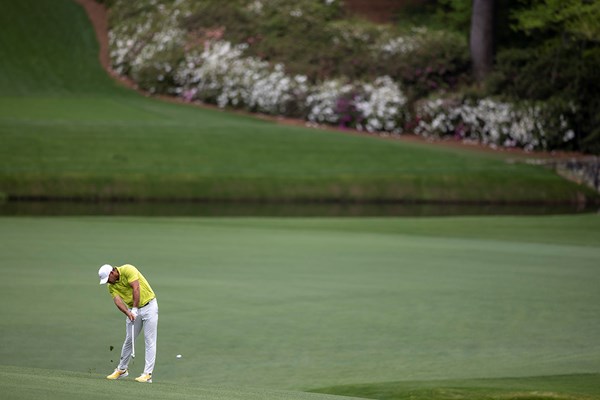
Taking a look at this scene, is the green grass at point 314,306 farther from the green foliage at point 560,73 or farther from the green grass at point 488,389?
the green foliage at point 560,73

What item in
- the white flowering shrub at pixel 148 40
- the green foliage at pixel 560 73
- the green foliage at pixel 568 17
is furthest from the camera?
the white flowering shrub at pixel 148 40

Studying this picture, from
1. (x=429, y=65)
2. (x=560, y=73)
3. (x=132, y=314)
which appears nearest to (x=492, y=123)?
(x=560, y=73)

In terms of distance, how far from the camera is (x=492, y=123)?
40.7 m

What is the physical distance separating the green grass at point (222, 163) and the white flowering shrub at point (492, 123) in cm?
217

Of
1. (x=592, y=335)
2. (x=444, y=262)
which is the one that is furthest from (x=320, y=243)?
(x=592, y=335)

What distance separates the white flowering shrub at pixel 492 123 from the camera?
3997 centimetres

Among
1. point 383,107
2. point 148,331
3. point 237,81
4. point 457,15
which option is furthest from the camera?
point 457,15

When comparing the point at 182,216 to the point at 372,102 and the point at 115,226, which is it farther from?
the point at 372,102

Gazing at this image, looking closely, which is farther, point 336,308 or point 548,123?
point 548,123

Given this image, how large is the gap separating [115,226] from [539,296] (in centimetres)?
992

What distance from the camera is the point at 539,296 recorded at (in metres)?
17.0

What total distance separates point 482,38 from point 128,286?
35.2 metres

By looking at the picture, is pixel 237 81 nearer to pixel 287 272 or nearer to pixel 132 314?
pixel 287 272

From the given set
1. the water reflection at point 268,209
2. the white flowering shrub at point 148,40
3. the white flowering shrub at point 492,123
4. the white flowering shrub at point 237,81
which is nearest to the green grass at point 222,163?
the water reflection at point 268,209
